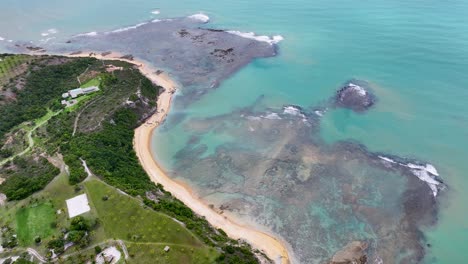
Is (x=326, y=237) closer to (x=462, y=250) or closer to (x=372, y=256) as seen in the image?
(x=372, y=256)

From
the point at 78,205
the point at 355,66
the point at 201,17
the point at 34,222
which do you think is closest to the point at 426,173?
the point at 355,66

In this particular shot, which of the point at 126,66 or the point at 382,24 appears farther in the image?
the point at 382,24

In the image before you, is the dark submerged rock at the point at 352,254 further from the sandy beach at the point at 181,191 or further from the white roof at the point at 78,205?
the white roof at the point at 78,205

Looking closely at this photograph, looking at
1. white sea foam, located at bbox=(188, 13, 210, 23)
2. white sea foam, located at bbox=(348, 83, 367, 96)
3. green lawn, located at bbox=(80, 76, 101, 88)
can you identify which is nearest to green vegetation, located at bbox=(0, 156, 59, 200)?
green lawn, located at bbox=(80, 76, 101, 88)

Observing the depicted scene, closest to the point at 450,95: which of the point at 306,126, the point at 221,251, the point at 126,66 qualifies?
the point at 306,126

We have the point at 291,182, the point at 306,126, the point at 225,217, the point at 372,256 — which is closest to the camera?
the point at 372,256

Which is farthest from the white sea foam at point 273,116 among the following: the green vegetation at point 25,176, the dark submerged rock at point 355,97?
the green vegetation at point 25,176

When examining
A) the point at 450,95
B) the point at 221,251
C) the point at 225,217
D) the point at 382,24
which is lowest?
the point at 225,217
